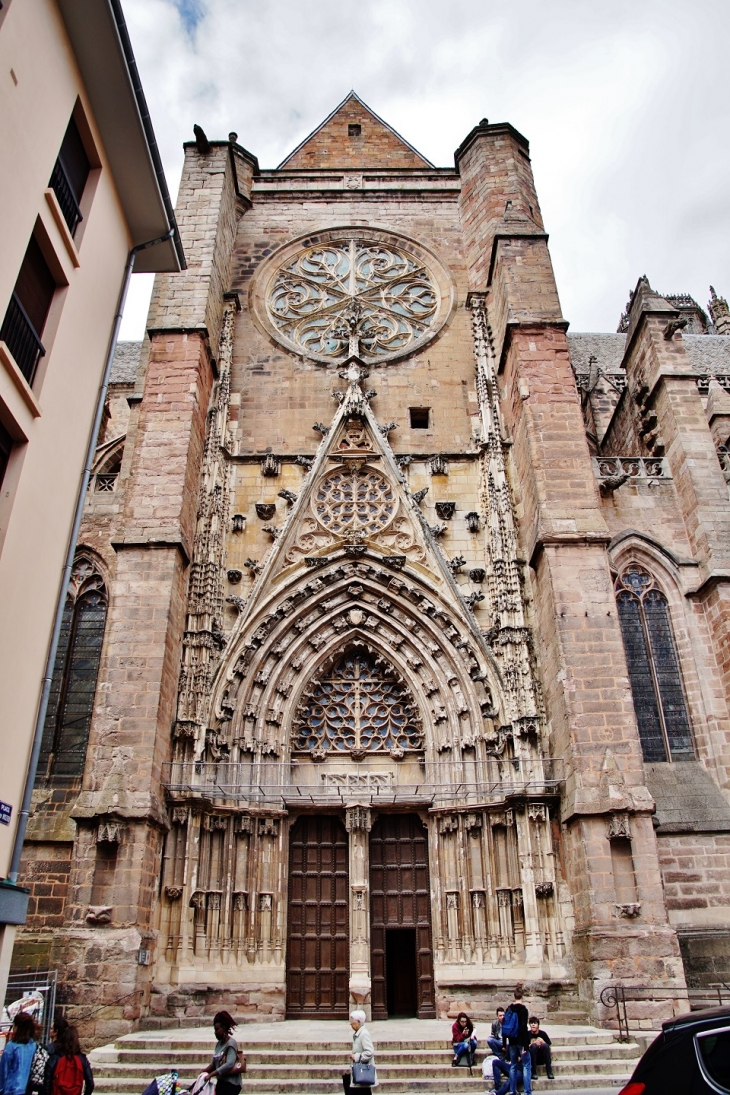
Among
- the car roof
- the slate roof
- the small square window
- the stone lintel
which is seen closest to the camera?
the car roof

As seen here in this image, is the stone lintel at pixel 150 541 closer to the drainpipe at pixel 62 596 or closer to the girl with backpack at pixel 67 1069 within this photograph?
the drainpipe at pixel 62 596

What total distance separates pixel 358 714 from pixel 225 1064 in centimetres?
718

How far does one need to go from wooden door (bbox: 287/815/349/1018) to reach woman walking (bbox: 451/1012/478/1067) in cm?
327

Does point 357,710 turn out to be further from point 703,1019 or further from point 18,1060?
point 703,1019

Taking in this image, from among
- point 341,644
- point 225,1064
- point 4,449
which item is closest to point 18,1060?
point 225,1064

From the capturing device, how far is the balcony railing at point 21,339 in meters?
6.52

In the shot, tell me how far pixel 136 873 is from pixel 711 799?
7.49 meters

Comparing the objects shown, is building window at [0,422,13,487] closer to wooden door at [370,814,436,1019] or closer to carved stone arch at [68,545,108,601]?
carved stone arch at [68,545,108,601]

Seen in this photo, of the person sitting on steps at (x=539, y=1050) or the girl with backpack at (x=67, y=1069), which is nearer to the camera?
the girl with backpack at (x=67, y=1069)

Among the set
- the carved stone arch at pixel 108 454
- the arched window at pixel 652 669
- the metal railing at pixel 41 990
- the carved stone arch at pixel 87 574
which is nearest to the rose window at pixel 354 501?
the carved stone arch at pixel 87 574

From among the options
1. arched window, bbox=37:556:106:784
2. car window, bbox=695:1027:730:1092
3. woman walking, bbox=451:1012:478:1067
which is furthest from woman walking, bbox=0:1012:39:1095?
arched window, bbox=37:556:106:784

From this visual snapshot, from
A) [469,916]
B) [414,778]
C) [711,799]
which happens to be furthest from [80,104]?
[711,799]

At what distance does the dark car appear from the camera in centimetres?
323

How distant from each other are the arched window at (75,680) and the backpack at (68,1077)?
6.36 metres
